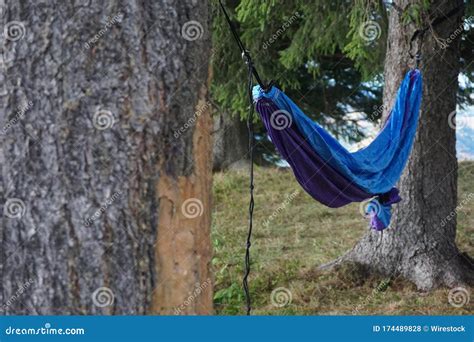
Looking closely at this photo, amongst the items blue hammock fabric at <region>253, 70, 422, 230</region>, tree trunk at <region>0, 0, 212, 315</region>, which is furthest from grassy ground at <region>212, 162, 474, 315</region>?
tree trunk at <region>0, 0, 212, 315</region>

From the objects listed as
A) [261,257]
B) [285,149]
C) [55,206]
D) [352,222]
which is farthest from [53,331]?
[352,222]

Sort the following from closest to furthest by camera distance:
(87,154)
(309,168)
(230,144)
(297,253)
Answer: (87,154) < (309,168) < (297,253) < (230,144)

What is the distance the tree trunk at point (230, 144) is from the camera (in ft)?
22.0

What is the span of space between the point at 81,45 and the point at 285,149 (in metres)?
1.43

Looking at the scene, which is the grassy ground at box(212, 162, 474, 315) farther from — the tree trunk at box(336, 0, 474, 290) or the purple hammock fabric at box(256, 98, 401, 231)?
the purple hammock fabric at box(256, 98, 401, 231)

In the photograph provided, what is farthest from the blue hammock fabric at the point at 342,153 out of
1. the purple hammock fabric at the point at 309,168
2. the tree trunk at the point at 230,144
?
the tree trunk at the point at 230,144

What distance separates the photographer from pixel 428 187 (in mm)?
3805

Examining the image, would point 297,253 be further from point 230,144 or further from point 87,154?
point 87,154

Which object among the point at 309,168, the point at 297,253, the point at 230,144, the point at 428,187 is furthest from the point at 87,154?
the point at 230,144

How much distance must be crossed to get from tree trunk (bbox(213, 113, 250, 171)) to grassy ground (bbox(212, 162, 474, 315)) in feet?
1.13

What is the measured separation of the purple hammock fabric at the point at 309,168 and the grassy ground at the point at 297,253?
75 centimetres

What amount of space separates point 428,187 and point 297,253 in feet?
3.50

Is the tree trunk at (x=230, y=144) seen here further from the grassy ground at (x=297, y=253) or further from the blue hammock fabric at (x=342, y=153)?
the blue hammock fabric at (x=342, y=153)

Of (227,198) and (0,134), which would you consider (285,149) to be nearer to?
(0,134)
